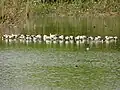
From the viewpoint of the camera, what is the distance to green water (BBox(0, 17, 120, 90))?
12461 mm

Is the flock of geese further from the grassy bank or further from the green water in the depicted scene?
the grassy bank

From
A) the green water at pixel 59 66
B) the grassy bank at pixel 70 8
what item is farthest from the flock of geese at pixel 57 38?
the grassy bank at pixel 70 8

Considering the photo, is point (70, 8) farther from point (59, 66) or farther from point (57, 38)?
point (59, 66)

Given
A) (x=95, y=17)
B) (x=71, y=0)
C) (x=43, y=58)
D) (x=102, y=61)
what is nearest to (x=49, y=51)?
(x=43, y=58)

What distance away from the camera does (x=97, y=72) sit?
548 inches

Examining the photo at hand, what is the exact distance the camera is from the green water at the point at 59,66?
12461mm

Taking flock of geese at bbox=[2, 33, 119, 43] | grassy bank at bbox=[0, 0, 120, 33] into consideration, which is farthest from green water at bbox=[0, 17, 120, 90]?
grassy bank at bbox=[0, 0, 120, 33]

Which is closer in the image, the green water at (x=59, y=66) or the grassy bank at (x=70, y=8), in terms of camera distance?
the green water at (x=59, y=66)

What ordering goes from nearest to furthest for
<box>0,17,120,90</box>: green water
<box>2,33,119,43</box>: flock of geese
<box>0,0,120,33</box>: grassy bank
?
<box>0,17,120,90</box>: green water
<box>2,33,119,43</box>: flock of geese
<box>0,0,120,33</box>: grassy bank

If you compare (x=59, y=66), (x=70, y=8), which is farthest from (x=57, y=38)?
(x=70, y=8)

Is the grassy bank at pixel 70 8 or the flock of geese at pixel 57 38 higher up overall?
the grassy bank at pixel 70 8

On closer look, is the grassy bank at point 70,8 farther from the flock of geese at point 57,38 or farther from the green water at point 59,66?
the green water at point 59,66

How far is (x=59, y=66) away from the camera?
49.2 ft

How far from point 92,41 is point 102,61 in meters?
5.38
